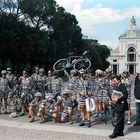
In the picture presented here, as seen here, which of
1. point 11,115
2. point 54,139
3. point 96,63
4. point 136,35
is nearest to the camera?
point 54,139

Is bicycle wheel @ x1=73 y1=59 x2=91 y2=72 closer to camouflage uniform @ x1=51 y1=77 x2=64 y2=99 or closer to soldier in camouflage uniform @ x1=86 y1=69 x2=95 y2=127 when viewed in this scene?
camouflage uniform @ x1=51 y1=77 x2=64 y2=99

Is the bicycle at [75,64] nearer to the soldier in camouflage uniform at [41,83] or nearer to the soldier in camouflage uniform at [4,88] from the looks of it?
the soldier in camouflage uniform at [41,83]

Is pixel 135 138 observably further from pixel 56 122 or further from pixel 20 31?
pixel 20 31

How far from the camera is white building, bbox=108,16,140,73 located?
14850cm

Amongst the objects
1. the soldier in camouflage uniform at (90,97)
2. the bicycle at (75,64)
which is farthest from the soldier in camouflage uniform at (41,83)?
the bicycle at (75,64)

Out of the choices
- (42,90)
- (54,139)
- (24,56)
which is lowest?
(54,139)

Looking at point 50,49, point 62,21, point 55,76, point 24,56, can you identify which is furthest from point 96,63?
point 55,76

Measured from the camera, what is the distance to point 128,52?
149625 mm

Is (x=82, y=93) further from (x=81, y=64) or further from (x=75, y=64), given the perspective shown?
(x=81, y=64)

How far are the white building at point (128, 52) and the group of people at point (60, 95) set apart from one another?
13080 centimetres

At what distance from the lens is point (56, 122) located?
15.8m

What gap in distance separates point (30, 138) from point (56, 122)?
10.5ft

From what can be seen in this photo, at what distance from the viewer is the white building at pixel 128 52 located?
14850cm

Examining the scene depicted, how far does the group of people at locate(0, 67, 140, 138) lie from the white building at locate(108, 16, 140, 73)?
13080cm
